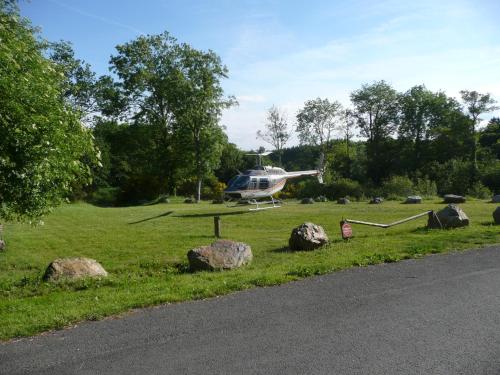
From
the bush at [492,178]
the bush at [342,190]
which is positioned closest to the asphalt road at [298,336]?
the bush at [342,190]

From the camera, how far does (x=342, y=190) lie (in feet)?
140

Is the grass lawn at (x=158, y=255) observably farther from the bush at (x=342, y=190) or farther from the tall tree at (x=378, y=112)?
the tall tree at (x=378, y=112)

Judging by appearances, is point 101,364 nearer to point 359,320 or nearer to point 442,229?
point 359,320

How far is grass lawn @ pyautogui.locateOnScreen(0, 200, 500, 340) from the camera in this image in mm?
7262

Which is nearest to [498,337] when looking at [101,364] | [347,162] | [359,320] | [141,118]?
[359,320]

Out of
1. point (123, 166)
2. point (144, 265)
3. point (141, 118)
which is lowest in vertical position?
point (144, 265)

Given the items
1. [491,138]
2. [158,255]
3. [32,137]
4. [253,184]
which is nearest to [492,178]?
[491,138]

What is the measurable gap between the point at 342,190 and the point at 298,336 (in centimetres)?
3836

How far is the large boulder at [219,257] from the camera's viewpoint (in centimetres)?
1002

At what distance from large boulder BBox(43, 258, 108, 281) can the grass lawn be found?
1.06 feet

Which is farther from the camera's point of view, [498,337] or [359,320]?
[359,320]

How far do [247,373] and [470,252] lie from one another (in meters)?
8.06

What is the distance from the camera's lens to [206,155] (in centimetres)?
4466

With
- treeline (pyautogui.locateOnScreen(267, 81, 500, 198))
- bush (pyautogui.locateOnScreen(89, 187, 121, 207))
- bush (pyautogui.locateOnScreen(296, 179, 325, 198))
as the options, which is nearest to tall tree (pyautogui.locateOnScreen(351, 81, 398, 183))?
treeline (pyautogui.locateOnScreen(267, 81, 500, 198))
